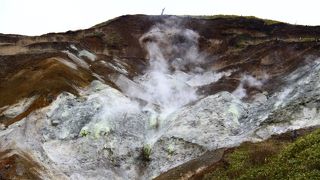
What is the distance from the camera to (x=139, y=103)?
55.1 m

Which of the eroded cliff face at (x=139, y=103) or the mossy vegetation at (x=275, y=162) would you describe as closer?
the mossy vegetation at (x=275, y=162)

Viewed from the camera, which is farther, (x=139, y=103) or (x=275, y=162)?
(x=139, y=103)

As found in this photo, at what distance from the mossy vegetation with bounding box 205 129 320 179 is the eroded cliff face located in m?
7.98

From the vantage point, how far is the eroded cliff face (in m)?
45.7

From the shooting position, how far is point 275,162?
1171 inches

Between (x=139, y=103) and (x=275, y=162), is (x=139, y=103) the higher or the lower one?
the lower one

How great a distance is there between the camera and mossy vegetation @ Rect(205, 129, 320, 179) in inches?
1033

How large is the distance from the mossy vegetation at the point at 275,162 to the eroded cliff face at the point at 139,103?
798cm

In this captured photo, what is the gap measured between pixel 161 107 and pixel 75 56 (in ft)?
48.2

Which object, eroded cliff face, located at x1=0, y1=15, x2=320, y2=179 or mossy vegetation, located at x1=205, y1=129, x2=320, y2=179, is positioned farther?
eroded cliff face, located at x1=0, y1=15, x2=320, y2=179

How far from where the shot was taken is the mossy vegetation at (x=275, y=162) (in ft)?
86.1

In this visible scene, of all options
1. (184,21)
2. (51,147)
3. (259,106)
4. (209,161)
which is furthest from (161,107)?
(184,21)

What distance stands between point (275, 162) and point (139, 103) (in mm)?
26660

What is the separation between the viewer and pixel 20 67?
199 ft
